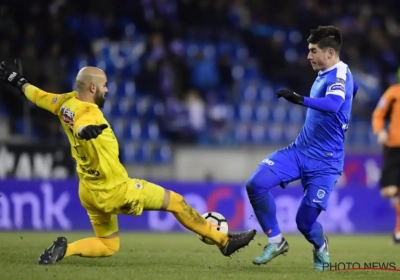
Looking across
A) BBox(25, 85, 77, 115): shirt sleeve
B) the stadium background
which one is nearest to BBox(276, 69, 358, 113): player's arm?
BBox(25, 85, 77, 115): shirt sleeve

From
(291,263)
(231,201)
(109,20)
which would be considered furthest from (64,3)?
(291,263)

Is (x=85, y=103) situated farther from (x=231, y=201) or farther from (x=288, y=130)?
(x=288, y=130)

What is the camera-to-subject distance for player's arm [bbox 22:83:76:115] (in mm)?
8023

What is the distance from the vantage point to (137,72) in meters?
18.0

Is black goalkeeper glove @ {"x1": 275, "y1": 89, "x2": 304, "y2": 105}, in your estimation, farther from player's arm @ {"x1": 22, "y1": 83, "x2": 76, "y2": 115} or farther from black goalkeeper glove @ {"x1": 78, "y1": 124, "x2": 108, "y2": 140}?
player's arm @ {"x1": 22, "y1": 83, "x2": 76, "y2": 115}

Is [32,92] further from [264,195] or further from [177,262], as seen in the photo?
[264,195]

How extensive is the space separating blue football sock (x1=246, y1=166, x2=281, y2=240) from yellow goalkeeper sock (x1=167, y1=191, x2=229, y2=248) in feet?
1.47

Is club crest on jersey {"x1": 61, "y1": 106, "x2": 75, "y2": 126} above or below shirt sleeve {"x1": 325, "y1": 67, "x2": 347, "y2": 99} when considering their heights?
below

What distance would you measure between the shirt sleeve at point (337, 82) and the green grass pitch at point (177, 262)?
5.29 ft

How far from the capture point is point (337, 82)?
8125 mm

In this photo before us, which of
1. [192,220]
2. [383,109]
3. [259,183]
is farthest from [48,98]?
[383,109]

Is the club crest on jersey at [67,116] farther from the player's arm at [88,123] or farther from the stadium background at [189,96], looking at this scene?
the stadium background at [189,96]

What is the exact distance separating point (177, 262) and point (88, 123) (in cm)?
206

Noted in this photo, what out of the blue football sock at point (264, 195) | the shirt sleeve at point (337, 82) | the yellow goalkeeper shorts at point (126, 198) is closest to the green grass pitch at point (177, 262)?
the blue football sock at point (264, 195)
